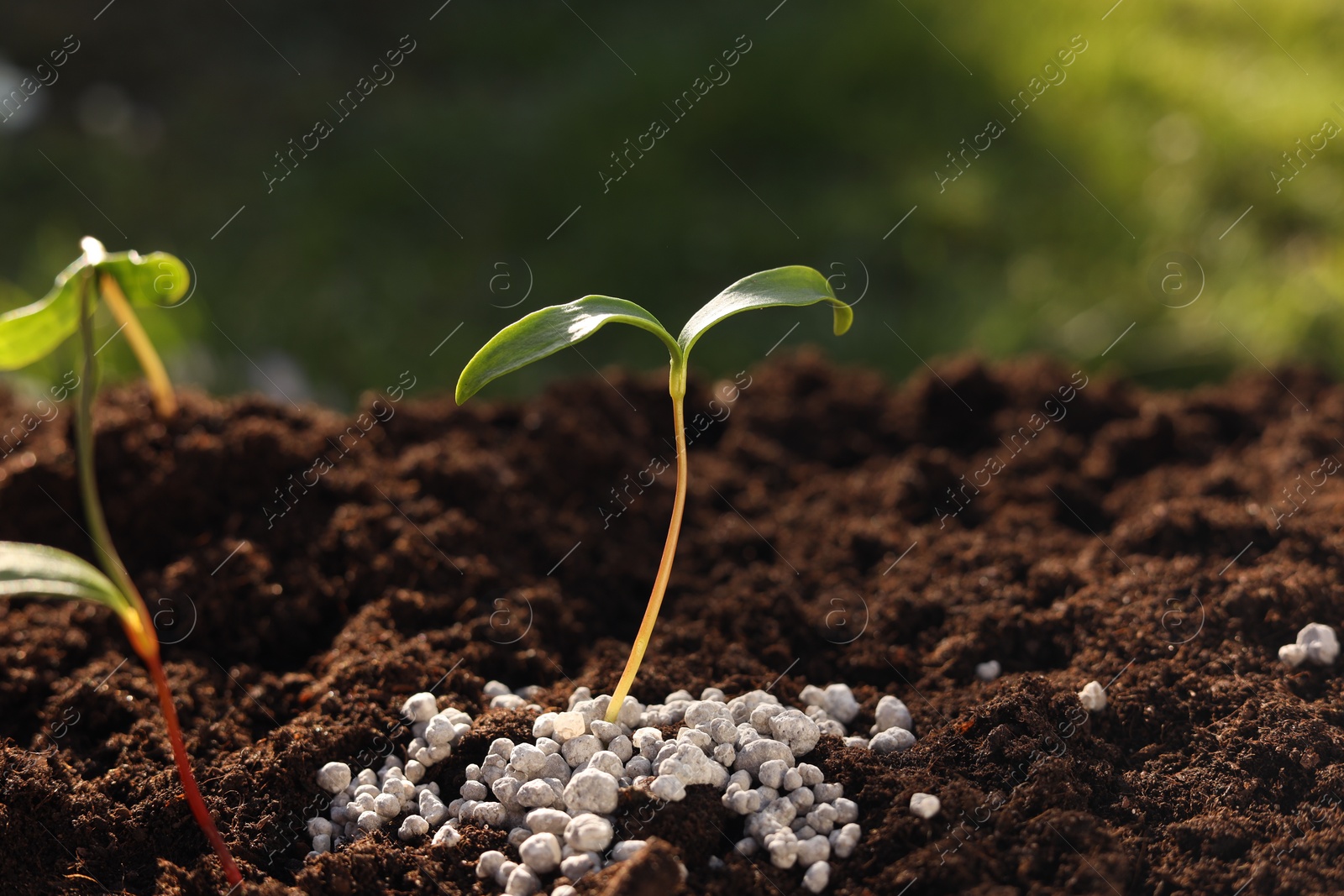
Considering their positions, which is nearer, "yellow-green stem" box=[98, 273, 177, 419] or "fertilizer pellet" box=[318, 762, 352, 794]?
"fertilizer pellet" box=[318, 762, 352, 794]

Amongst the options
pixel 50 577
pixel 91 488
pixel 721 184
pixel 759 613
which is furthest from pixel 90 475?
pixel 721 184

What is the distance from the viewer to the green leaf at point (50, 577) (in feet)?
3.50

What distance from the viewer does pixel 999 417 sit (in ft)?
7.77

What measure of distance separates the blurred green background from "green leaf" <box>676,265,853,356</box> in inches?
67.2

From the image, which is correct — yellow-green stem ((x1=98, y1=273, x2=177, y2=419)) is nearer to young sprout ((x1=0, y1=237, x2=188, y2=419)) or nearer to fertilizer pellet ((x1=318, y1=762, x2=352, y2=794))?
young sprout ((x1=0, y1=237, x2=188, y2=419))

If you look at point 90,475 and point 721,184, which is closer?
point 90,475

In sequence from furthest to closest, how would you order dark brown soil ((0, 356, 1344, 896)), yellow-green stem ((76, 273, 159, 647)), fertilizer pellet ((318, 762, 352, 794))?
fertilizer pellet ((318, 762, 352, 794)) → dark brown soil ((0, 356, 1344, 896)) → yellow-green stem ((76, 273, 159, 647))

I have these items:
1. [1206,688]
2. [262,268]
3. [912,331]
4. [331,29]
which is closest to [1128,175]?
[912,331]

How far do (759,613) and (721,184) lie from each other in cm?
207

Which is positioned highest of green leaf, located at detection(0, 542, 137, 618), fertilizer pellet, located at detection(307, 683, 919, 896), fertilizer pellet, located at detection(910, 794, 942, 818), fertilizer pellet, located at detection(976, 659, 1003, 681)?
green leaf, located at detection(0, 542, 137, 618)

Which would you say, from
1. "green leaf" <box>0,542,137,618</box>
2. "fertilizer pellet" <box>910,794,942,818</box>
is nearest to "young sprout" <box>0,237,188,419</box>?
"green leaf" <box>0,542,137,618</box>

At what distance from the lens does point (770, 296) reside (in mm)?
1318

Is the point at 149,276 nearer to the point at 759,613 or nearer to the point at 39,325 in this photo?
the point at 39,325

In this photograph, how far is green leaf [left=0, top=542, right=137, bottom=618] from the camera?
1066 mm
